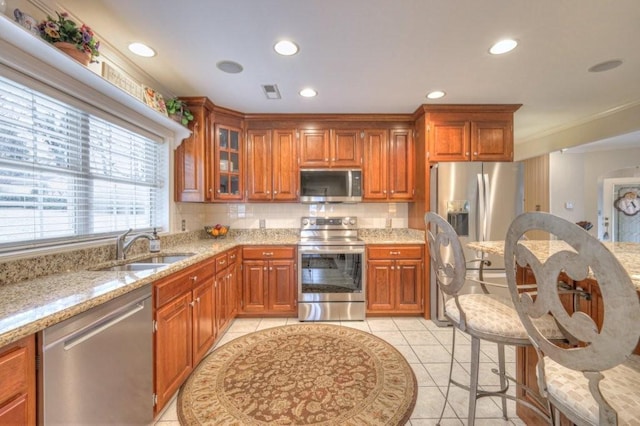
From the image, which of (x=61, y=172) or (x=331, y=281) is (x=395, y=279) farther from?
(x=61, y=172)

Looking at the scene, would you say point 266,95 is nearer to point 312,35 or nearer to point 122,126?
point 312,35

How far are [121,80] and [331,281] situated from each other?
259cm

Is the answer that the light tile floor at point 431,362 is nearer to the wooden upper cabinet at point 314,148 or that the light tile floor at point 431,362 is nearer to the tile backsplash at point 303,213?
the tile backsplash at point 303,213

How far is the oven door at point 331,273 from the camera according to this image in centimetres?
299

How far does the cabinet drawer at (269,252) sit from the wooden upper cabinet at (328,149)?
1087mm

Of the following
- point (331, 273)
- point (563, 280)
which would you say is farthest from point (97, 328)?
point (563, 280)

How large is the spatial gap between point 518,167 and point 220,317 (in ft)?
11.4

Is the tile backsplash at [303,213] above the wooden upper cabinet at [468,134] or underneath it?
underneath

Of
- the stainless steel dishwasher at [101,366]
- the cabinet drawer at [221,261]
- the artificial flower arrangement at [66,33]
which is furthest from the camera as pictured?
the cabinet drawer at [221,261]

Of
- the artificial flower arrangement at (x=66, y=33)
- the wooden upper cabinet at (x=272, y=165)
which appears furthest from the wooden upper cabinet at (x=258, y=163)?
the artificial flower arrangement at (x=66, y=33)

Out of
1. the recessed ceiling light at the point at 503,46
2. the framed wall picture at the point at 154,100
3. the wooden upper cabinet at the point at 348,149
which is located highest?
the recessed ceiling light at the point at 503,46

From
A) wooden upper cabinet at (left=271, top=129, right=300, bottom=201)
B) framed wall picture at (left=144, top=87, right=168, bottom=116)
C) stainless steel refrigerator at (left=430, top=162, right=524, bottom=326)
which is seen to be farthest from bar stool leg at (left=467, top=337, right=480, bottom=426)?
framed wall picture at (left=144, top=87, right=168, bottom=116)

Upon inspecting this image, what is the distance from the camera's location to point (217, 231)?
329 cm

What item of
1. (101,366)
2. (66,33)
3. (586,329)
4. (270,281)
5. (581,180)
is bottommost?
(270,281)
